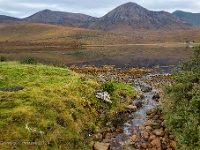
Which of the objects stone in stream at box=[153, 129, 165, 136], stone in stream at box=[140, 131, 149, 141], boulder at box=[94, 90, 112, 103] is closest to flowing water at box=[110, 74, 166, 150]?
stone in stream at box=[140, 131, 149, 141]

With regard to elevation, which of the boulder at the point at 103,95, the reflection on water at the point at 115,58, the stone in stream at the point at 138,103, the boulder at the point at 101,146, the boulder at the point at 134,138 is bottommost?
the reflection on water at the point at 115,58

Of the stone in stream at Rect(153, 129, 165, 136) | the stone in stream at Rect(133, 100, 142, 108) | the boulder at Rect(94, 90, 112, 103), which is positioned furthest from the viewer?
the stone in stream at Rect(133, 100, 142, 108)

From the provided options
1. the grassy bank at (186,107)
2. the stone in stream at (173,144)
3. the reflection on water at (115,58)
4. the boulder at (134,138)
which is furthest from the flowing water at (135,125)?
the reflection on water at (115,58)

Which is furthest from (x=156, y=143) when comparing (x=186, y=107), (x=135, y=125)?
(x=135, y=125)

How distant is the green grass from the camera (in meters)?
12.0

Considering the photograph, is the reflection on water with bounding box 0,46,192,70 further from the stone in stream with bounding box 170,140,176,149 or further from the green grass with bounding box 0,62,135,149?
the stone in stream with bounding box 170,140,176,149

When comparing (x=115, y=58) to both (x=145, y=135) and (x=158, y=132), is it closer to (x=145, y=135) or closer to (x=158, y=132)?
(x=158, y=132)

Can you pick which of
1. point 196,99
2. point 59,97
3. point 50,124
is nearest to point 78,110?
point 59,97

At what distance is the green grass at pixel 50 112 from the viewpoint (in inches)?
473

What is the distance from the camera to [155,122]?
55.2 ft

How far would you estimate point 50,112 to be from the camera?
1387 cm

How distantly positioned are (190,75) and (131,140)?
5.66 m

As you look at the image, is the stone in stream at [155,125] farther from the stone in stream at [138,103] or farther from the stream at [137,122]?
the stone in stream at [138,103]

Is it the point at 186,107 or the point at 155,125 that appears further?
the point at 155,125
